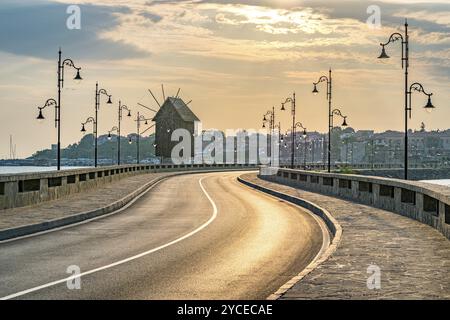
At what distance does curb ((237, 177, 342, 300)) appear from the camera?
33.6ft

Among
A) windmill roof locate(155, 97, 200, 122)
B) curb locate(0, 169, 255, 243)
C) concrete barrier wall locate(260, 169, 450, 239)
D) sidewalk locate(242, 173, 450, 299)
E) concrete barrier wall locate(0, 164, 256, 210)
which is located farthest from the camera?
windmill roof locate(155, 97, 200, 122)

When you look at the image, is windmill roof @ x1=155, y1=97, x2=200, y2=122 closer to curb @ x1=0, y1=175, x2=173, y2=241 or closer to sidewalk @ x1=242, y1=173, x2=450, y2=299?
curb @ x1=0, y1=175, x2=173, y2=241

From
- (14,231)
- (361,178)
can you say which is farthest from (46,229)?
(361,178)

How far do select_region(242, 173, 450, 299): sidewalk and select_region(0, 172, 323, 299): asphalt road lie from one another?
74 cm

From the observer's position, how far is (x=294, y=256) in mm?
14906

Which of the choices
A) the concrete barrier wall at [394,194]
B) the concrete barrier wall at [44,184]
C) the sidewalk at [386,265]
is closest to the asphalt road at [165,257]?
the sidewalk at [386,265]

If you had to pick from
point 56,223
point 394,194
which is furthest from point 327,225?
point 56,223

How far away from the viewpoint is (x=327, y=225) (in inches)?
846

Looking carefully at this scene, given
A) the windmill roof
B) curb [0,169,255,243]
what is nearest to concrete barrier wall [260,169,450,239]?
curb [0,169,255,243]

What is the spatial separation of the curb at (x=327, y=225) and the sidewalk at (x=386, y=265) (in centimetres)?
11

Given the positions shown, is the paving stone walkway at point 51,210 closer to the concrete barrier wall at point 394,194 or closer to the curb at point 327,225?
the curb at point 327,225

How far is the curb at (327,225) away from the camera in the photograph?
403 inches
